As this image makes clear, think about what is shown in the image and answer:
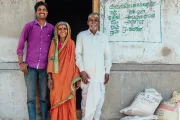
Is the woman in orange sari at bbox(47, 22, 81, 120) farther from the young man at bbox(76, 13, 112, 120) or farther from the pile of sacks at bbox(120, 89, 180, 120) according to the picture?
the pile of sacks at bbox(120, 89, 180, 120)

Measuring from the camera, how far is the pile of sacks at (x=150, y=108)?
5547mm

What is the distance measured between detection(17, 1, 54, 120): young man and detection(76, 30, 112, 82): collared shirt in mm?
495

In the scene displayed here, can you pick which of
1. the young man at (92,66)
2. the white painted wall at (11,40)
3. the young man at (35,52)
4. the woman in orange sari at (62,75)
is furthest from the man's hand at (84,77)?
the white painted wall at (11,40)

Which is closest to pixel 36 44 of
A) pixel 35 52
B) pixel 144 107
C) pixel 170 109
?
pixel 35 52

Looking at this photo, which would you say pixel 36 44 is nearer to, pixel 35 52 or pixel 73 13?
pixel 35 52

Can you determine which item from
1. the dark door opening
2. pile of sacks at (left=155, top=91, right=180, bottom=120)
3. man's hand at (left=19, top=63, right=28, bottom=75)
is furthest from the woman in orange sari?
the dark door opening

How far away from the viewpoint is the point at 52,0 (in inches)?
340

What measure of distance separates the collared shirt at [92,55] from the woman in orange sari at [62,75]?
120 millimetres

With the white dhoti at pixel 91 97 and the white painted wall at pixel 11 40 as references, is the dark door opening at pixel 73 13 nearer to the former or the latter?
the white painted wall at pixel 11 40

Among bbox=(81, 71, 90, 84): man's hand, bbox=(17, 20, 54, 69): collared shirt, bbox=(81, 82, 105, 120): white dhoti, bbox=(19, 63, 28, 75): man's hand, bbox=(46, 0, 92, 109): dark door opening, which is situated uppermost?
bbox=(46, 0, 92, 109): dark door opening

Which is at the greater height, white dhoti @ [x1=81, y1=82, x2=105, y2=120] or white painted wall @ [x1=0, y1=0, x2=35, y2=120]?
white painted wall @ [x1=0, y1=0, x2=35, y2=120]

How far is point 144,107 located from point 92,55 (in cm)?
121

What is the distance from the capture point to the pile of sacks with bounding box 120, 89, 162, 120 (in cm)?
554

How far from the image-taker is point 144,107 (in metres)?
5.55
